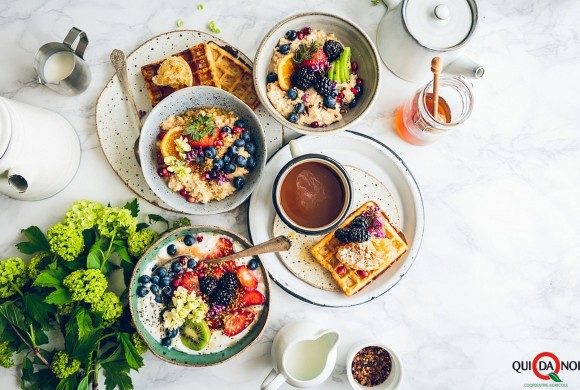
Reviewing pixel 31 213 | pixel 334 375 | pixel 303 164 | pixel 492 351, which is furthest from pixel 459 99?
pixel 31 213

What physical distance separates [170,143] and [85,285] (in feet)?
2.23

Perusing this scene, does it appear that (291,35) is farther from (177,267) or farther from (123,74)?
(177,267)

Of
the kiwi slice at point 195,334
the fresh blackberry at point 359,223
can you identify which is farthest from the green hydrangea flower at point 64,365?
the fresh blackberry at point 359,223

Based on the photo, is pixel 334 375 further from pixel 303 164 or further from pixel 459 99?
pixel 459 99

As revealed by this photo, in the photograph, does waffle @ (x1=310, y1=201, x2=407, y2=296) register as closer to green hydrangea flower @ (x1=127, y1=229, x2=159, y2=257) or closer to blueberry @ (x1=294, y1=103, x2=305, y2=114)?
blueberry @ (x1=294, y1=103, x2=305, y2=114)

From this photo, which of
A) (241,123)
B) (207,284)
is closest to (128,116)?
(241,123)

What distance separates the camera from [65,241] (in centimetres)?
209

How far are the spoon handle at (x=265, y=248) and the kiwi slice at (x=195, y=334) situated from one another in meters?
0.29

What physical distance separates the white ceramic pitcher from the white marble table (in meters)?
0.14

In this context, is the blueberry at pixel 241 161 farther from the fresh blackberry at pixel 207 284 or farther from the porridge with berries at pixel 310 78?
the fresh blackberry at pixel 207 284

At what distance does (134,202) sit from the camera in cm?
227

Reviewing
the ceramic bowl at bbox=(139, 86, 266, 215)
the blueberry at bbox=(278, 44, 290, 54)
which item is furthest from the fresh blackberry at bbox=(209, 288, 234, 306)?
the blueberry at bbox=(278, 44, 290, 54)

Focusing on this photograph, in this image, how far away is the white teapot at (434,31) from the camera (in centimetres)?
215

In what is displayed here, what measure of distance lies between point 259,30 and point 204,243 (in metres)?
1.05
